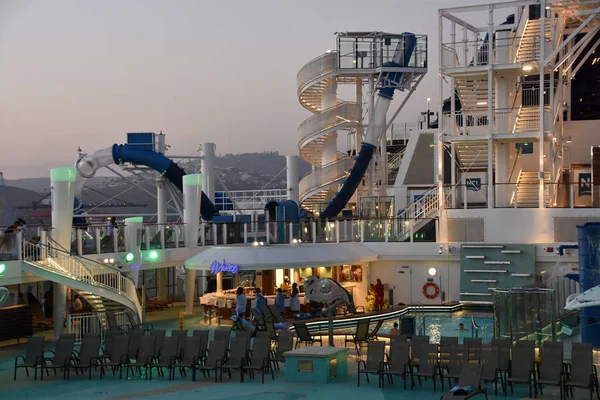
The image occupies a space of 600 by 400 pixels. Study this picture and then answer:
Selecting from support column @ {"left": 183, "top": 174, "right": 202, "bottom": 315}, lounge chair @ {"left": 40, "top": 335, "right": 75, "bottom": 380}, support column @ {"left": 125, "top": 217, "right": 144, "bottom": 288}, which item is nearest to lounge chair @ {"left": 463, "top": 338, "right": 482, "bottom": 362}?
lounge chair @ {"left": 40, "top": 335, "right": 75, "bottom": 380}

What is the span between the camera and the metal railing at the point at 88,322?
2377 centimetres

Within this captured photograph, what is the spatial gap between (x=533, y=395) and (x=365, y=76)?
2659 cm

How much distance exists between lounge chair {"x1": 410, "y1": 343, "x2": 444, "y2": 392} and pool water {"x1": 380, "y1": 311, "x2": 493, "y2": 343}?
19.0 feet

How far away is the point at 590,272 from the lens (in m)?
20.9

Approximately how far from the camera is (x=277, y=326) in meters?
22.6

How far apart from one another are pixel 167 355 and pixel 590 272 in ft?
32.9

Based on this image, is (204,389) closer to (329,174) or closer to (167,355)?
(167,355)

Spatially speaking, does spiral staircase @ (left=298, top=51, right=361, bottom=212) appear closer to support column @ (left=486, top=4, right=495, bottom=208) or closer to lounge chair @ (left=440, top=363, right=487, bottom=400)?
support column @ (left=486, top=4, right=495, bottom=208)

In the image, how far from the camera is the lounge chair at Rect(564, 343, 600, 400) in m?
14.9

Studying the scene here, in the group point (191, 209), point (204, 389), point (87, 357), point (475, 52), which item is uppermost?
point (475, 52)

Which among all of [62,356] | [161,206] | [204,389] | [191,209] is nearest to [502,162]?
[191,209]

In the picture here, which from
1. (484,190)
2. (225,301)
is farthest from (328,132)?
(225,301)

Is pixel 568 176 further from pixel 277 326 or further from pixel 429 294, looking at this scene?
pixel 277 326

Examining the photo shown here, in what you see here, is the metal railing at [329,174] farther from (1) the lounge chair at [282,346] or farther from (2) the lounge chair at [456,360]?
(2) the lounge chair at [456,360]
